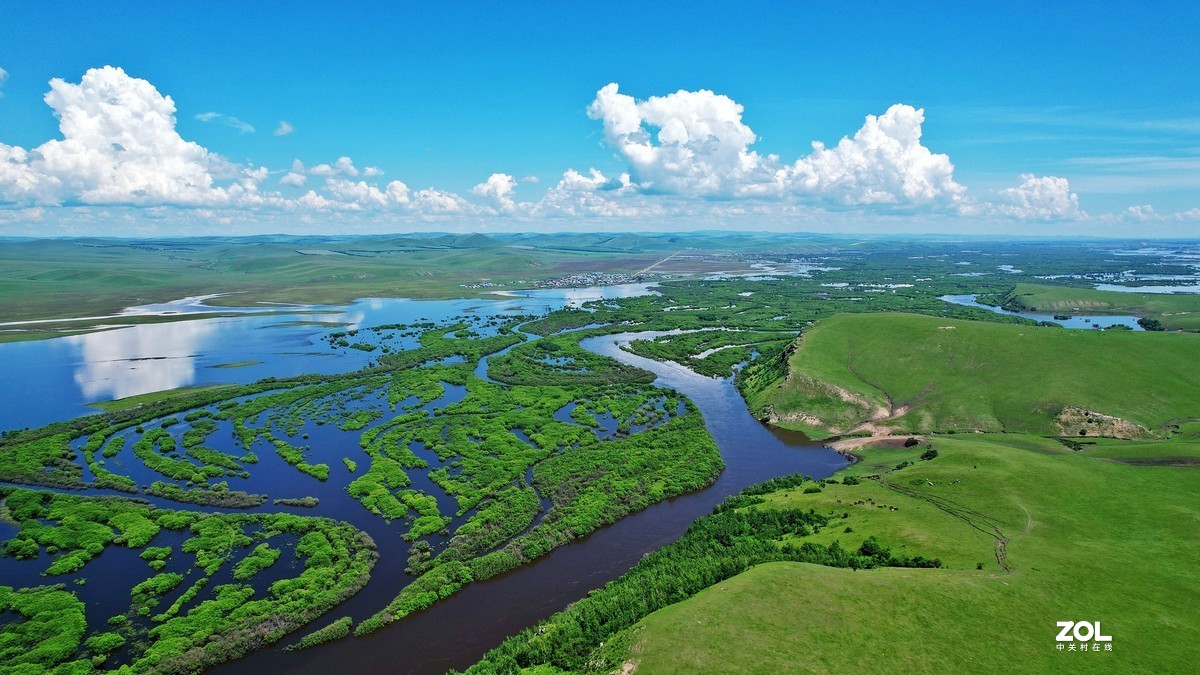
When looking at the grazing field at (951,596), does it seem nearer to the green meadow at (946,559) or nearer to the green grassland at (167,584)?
the green meadow at (946,559)

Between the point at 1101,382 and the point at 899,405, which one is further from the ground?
the point at 1101,382

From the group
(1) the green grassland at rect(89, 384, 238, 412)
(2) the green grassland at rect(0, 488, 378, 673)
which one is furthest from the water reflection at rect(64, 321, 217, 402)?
(2) the green grassland at rect(0, 488, 378, 673)

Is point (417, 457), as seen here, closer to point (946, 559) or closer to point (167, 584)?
point (167, 584)

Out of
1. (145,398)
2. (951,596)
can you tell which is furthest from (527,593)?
(145,398)

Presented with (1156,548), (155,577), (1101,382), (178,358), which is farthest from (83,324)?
(1101,382)

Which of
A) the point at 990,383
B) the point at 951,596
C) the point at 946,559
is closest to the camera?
the point at 951,596

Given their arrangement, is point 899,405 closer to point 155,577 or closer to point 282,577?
point 282,577
